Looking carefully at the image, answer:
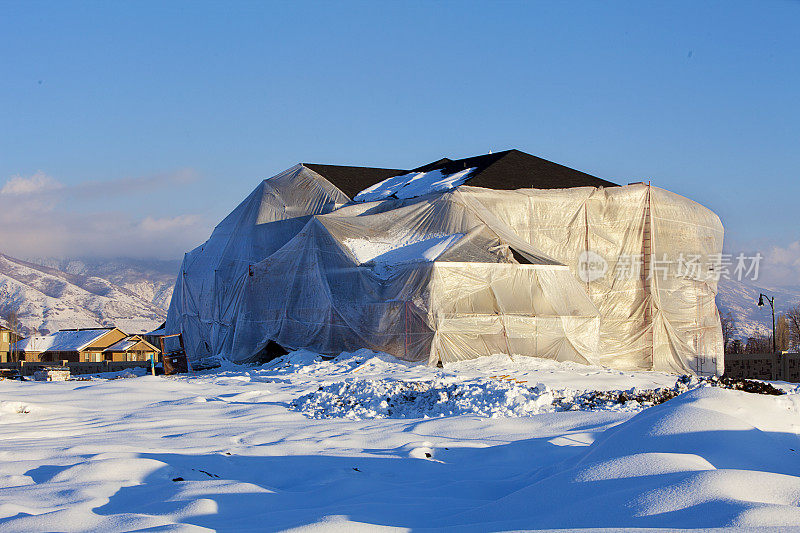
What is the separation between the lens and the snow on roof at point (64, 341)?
2198 inches

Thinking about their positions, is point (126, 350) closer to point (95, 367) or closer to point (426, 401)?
point (95, 367)

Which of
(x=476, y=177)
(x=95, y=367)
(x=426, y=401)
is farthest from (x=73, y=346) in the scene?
(x=426, y=401)

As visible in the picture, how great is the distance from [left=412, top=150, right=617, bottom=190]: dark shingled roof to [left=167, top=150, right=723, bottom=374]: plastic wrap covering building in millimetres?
113

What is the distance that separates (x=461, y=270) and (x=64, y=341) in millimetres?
43151

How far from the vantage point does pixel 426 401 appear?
44.5 feet

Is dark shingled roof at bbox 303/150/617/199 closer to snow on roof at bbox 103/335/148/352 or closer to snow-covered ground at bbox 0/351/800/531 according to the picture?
snow-covered ground at bbox 0/351/800/531

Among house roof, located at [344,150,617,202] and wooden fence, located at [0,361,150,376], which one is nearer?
house roof, located at [344,150,617,202]

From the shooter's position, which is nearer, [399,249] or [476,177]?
[399,249]

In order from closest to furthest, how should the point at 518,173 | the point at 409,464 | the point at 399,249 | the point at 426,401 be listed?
the point at 409,464 → the point at 426,401 → the point at 399,249 → the point at 518,173

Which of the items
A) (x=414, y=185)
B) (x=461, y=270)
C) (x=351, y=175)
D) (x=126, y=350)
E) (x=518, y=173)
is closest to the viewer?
(x=461, y=270)

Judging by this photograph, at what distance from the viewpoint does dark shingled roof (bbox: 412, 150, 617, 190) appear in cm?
3125

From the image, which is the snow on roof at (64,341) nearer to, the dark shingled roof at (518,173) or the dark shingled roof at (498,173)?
the dark shingled roof at (498,173)

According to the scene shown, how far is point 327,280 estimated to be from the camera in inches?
1000

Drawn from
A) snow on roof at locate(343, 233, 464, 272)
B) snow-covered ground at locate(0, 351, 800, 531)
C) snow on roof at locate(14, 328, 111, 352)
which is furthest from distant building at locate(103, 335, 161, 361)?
snow-covered ground at locate(0, 351, 800, 531)
